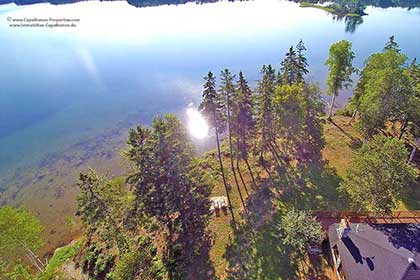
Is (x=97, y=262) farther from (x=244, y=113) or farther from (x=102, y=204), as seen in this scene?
(x=244, y=113)

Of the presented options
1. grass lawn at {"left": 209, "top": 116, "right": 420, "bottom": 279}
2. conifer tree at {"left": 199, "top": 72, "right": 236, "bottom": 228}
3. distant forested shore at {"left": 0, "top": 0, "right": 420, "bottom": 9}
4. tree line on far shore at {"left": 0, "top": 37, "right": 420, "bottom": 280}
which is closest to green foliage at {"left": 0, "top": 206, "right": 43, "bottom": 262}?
tree line on far shore at {"left": 0, "top": 37, "right": 420, "bottom": 280}

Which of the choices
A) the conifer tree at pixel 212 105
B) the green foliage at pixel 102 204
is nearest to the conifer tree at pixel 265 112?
the conifer tree at pixel 212 105

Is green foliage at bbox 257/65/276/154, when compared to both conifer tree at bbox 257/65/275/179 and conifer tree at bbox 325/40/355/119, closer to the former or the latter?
conifer tree at bbox 257/65/275/179

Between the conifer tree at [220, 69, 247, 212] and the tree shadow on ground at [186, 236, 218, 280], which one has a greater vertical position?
the conifer tree at [220, 69, 247, 212]

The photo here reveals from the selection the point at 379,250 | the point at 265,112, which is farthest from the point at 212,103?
the point at 379,250

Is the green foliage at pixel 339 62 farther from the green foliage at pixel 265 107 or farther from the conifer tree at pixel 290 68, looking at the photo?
the green foliage at pixel 265 107

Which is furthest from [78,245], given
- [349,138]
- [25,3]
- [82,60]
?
[25,3]

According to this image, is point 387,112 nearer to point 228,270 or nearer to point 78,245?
point 228,270
